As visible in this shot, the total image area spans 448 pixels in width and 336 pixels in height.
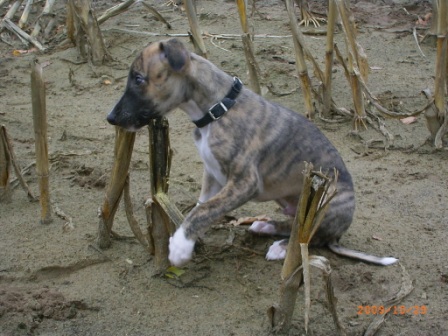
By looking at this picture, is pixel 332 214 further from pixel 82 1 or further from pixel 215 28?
pixel 215 28

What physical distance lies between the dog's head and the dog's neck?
122 millimetres

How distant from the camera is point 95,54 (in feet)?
28.0

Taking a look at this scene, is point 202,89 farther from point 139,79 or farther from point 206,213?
point 206,213

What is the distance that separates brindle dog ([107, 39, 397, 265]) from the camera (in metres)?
4.35

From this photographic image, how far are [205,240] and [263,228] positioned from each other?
0.42 metres

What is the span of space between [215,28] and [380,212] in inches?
195

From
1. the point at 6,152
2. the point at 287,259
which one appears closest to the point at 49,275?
the point at 6,152

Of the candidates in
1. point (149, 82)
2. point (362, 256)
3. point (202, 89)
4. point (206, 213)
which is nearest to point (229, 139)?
point (202, 89)

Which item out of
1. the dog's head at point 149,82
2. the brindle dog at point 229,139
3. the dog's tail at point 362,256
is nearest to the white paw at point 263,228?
the brindle dog at point 229,139

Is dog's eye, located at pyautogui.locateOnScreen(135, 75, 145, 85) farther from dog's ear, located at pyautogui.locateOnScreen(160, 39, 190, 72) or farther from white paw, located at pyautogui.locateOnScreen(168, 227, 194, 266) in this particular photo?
white paw, located at pyautogui.locateOnScreen(168, 227, 194, 266)

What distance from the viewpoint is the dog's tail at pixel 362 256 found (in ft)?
15.3

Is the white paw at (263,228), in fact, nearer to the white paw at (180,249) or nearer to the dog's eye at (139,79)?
the white paw at (180,249)
